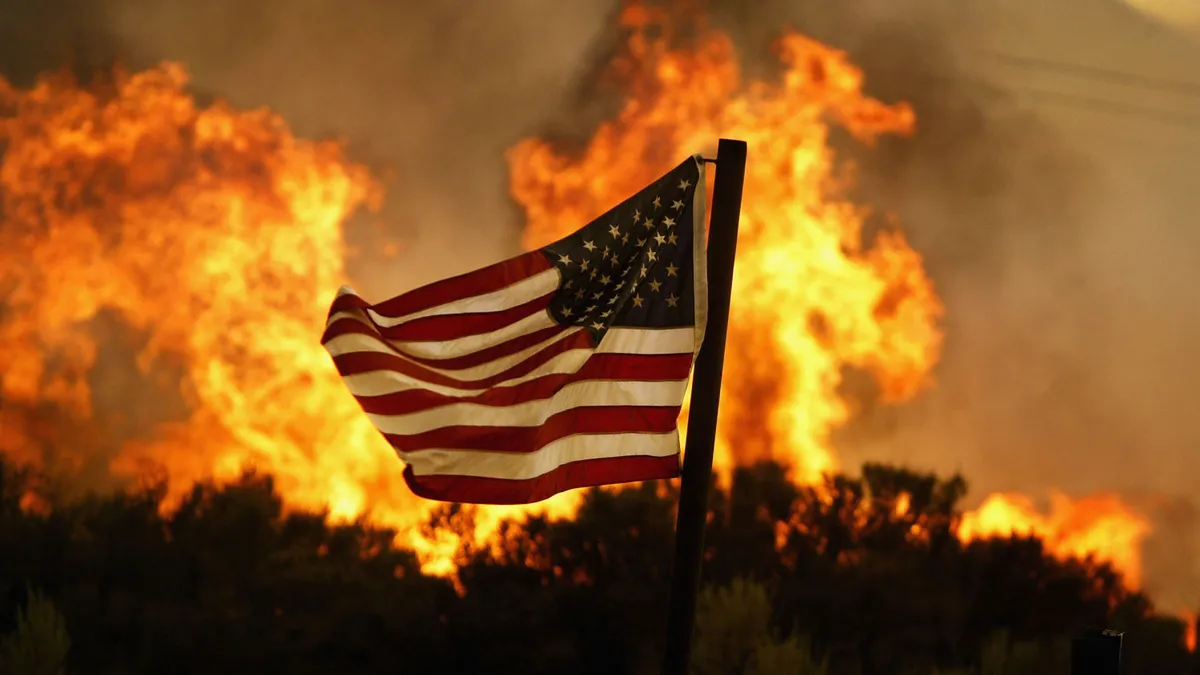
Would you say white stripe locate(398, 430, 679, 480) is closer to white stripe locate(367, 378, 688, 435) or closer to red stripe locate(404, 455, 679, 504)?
red stripe locate(404, 455, 679, 504)

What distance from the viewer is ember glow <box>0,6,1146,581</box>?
94.3ft

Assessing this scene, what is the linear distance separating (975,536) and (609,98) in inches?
528

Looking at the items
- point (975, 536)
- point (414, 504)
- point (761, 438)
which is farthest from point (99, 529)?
point (975, 536)

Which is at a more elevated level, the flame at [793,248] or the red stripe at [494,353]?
the flame at [793,248]

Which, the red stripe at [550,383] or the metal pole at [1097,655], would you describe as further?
the red stripe at [550,383]

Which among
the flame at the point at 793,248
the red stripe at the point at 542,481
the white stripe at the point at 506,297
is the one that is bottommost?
the red stripe at the point at 542,481

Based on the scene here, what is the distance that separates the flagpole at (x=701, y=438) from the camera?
5691mm

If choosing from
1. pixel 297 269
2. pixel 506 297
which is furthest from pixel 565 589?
pixel 506 297

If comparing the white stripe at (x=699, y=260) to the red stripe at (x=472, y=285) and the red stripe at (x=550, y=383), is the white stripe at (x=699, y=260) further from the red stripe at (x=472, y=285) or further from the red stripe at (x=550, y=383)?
the red stripe at (x=472, y=285)

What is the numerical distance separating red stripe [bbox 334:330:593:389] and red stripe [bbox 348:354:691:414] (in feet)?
0.20

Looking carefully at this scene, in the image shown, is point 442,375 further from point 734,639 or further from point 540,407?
point 734,639

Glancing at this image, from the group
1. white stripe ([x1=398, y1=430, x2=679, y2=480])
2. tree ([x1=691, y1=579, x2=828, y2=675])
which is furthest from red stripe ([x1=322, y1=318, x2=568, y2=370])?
tree ([x1=691, y1=579, x2=828, y2=675])

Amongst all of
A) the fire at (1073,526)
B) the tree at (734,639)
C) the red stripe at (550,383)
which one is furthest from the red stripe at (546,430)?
the fire at (1073,526)

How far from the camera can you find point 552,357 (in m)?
6.14
